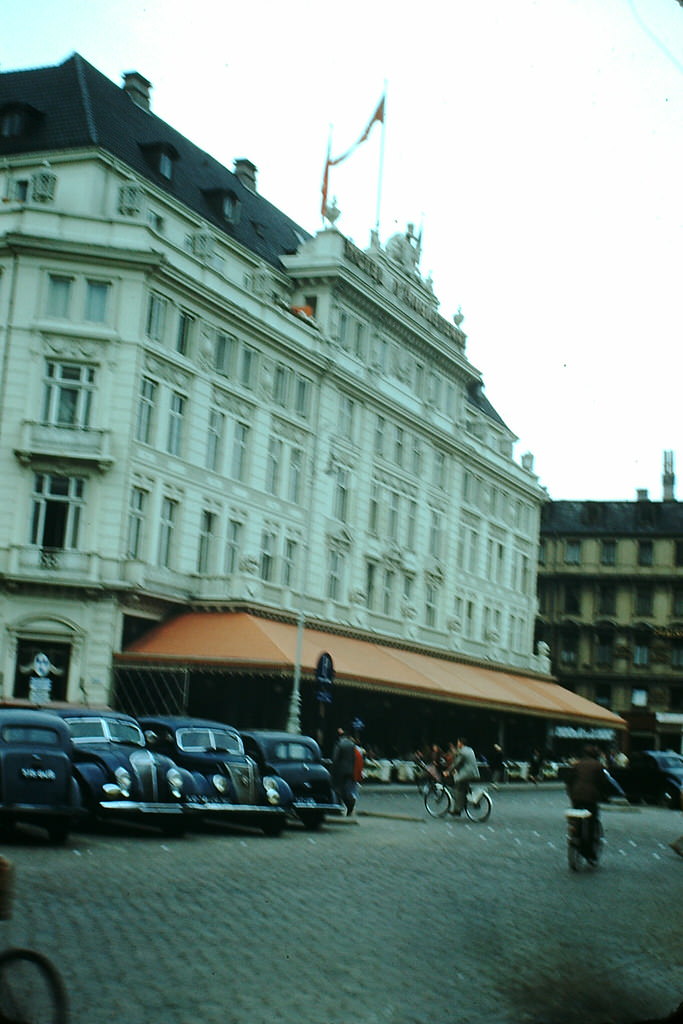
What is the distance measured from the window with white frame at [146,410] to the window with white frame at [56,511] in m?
2.38

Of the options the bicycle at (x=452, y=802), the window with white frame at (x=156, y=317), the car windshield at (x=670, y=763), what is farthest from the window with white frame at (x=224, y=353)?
the car windshield at (x=670, y=763)

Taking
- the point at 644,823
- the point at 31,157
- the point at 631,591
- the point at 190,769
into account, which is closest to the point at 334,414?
the point at 31,157

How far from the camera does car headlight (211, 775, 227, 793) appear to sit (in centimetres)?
2230

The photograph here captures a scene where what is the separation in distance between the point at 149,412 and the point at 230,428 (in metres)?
4.09

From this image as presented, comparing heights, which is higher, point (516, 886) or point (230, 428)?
point (230, 428)

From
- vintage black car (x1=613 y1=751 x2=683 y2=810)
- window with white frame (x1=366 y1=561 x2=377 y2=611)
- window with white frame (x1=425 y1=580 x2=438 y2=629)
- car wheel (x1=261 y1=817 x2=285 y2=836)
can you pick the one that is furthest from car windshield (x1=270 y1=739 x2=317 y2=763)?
window with white frame (x1=425 y1=580 x2=438 y2=629)

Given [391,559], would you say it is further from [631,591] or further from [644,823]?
[631,591]

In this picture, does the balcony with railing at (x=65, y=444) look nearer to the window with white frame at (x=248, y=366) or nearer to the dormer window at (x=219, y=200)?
the window with white frame at (x=248, y=366)

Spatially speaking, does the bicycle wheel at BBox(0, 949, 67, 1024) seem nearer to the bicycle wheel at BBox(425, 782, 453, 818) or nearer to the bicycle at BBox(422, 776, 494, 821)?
the bicycle at BBox(422, 776, 494, 821)

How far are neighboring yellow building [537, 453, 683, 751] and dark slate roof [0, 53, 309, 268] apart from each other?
132 feet

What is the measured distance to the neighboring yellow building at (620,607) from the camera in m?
82.1

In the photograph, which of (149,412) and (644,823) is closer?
(644,823)

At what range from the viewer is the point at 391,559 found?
179 ft

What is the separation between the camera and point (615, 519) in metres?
87.1
